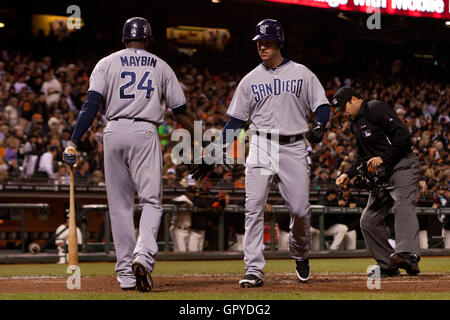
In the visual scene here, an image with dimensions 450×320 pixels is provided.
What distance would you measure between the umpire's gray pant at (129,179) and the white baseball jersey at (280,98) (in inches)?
38.2

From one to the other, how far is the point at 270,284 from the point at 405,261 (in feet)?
5.06

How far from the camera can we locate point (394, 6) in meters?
24.3

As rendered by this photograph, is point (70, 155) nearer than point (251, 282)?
Yes

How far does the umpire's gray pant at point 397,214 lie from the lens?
24.9 ft

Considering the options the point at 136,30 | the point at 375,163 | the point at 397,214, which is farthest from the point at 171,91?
the point at 397,214

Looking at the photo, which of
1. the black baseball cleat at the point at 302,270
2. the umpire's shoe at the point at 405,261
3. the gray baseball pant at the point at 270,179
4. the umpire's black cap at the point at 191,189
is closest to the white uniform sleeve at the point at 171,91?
the gray baseball pant at the point at 270,179

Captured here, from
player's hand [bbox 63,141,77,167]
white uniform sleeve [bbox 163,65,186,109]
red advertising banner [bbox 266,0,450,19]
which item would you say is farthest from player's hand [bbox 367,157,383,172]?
red advertising banner [bbox 266,0,450,19]

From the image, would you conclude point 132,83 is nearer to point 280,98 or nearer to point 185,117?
point 185,117

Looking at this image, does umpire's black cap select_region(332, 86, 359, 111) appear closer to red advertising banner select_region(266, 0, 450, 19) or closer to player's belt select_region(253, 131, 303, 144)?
player's belt select_region(253, 131, 303, 144)

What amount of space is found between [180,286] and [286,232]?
8.26m

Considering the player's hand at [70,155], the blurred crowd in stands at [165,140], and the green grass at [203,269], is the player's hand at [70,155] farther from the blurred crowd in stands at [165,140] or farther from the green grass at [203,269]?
the blurred crowd in stands at [165,140]

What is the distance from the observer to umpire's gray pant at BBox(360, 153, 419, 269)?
7602 millimetres

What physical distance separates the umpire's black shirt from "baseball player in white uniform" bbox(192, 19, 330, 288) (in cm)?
114
